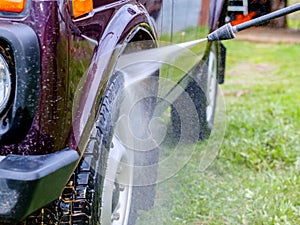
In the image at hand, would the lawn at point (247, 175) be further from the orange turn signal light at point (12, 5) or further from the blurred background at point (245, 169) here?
the orange turn signal light at point (12, 5)

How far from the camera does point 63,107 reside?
1.74 meters

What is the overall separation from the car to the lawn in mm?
927

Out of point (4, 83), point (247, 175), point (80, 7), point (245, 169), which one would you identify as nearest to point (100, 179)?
point (4, 83)

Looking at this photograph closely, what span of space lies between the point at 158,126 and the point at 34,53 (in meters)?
1.71

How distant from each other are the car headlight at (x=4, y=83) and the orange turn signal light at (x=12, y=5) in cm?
15

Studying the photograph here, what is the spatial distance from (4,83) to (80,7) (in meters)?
0.37

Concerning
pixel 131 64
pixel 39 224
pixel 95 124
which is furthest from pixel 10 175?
pixel 131 64

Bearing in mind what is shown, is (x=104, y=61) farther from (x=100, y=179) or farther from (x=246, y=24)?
(x=246, y=24)

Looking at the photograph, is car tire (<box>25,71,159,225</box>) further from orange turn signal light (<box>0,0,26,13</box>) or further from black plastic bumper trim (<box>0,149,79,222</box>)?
orange turn signal light (<box>0,0,26,13</box>)

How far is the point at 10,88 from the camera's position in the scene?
64.9 inches

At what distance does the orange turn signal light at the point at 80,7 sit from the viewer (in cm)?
174

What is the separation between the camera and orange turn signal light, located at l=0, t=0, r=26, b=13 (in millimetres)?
1643

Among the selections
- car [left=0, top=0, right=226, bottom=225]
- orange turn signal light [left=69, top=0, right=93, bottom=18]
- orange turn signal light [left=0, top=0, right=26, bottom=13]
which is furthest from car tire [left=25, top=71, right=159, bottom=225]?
orange turn signal light [left=0, top=0, right=26, bottom=13]

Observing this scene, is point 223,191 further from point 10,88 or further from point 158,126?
point 10,88
